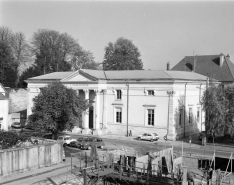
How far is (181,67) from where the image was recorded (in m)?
67.1

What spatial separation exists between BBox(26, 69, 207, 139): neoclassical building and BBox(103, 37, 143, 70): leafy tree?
2632cm

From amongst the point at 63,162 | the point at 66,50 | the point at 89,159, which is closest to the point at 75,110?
the point at 63,162

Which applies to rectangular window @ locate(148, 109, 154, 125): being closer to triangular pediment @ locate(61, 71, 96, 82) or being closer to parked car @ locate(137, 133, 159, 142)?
parked car @ locate(137, 133, 159, 142)

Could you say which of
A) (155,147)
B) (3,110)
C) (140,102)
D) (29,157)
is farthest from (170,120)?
(29,157)

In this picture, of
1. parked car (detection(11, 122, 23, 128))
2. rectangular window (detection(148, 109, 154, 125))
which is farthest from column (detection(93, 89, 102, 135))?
parked car (detection(11, 122, 23, 128))

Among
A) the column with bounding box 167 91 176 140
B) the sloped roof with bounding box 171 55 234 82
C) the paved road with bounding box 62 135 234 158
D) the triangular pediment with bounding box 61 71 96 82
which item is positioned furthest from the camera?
the sloped roof with bounding box 171 55 234 82

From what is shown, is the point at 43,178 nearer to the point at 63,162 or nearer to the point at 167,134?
the point at 63,162

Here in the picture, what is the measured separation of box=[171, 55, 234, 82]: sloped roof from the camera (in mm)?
59750

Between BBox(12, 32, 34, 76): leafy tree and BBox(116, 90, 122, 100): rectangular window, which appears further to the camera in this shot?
BBox(12, 32, 34, 76): leafy tree

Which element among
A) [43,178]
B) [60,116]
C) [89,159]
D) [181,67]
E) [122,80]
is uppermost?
[181,67]

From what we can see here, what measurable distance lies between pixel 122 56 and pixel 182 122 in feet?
114

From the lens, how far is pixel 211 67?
208 ft

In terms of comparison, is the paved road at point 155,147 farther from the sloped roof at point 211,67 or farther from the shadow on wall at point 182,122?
the sloped roof at point 211,67

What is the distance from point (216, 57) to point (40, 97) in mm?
42271
